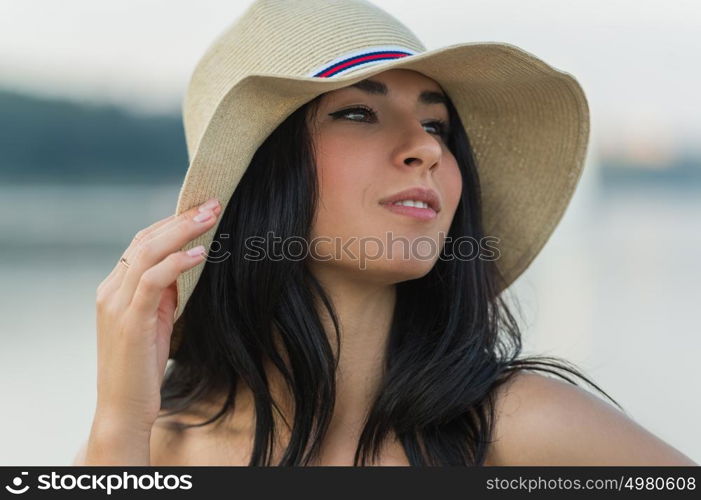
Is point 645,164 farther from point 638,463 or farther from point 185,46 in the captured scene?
point 638,463

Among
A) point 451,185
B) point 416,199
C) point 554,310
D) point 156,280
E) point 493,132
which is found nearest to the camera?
point 156,280

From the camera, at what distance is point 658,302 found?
5738mm

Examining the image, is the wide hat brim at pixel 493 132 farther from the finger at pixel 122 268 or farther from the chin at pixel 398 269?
the chin at pixel 398 269

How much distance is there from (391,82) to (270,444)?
0.91m

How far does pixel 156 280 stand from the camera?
193 cm

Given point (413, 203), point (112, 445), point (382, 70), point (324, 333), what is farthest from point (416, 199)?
point (112, 445)

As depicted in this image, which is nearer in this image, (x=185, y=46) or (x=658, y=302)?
(x=658, y=302)

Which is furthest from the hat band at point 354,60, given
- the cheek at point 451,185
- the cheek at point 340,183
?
the cheek at point 451,185

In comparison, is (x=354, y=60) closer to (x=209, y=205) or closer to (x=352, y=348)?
(x=209, y=205)

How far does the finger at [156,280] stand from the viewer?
1.93 meters

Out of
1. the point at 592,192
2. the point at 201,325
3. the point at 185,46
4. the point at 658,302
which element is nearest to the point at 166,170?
the point at 185,46

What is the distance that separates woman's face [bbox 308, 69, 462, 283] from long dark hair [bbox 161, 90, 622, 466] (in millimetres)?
52

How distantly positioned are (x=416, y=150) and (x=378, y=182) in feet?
0.36

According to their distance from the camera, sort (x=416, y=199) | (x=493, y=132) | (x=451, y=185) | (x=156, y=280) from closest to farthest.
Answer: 1. (x=156, y=280)
2. (x=416, y=199)
3. (x=451, y=185)
4. (x=493, y=132)
